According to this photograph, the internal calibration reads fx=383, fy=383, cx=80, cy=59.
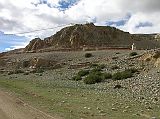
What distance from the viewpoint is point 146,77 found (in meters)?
31.1

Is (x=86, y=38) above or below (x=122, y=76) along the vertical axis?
above

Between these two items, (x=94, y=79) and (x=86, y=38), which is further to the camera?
(x=86, y=38)

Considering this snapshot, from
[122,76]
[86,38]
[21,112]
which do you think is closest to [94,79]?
[122,76]

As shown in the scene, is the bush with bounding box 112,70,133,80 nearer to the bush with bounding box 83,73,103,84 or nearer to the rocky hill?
the bush with bounding box 83,73,103,84

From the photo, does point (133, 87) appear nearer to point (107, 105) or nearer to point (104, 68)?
point (107, 105)

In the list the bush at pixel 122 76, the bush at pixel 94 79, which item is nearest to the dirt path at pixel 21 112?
the bush at pixel 122 76

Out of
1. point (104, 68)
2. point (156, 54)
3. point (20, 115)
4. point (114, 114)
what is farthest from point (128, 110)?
point (104, 68)

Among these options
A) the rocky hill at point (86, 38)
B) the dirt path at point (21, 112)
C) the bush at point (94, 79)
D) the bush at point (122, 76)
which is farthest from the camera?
the rocky hill at point (86, 38)

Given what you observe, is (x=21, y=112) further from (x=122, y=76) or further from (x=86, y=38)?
(x=86, y=38)

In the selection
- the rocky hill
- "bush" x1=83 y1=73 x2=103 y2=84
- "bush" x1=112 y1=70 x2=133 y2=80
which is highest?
the rocky hill

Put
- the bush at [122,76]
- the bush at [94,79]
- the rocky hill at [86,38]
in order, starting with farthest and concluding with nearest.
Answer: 1. the rocky hill at [86,38]
2. the bush at [94,79]
3. the bush at [122,76]

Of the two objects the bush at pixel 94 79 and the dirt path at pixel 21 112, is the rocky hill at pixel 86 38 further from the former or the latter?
the dirt path at pixel 21 112

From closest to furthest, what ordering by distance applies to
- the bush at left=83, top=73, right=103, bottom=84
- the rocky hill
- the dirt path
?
the dirt path, the bush at left=83, top=73, right=103, bottom=84, the rocky hill

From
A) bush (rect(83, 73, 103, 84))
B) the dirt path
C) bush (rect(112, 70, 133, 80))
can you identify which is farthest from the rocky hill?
the dirt path
